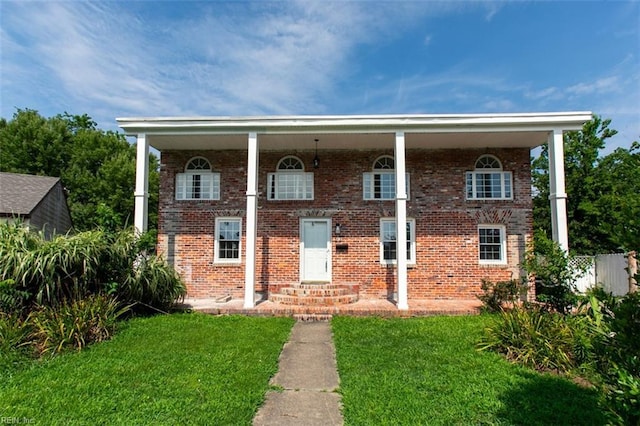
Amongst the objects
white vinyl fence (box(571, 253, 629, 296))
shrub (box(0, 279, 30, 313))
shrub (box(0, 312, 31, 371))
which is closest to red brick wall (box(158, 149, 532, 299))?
white vinyl fence (box(571, 253, 629, 296))

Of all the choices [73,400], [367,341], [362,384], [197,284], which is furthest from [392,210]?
[73,400]

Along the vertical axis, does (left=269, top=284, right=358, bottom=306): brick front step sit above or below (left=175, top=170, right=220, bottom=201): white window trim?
below

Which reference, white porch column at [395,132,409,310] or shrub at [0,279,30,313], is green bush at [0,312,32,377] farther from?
white porch column at [395,132,409,310]

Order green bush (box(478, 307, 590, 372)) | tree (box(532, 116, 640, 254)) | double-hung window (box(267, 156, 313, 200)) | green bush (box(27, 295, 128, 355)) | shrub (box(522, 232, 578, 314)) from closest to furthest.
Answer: green bush (box(478, 307, 590, 372)), green bush (box(27, 295, 128, 355)), shrub (box(522, 232, 578, 314)), double-hung window (box(267, 156, 313, 200)), tree (box(532, 116, 640, 254))

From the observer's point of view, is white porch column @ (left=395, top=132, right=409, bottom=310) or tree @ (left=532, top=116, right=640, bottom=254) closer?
white porch column @ (left=395, top=132, right=409, bottom=310)

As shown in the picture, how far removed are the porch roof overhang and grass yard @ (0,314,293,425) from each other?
5.07m

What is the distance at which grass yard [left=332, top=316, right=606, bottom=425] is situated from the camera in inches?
141

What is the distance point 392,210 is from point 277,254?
375 centimetres

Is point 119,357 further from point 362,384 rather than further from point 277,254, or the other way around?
point 277,254

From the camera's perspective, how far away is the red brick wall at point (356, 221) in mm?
10625

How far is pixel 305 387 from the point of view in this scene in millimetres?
4387

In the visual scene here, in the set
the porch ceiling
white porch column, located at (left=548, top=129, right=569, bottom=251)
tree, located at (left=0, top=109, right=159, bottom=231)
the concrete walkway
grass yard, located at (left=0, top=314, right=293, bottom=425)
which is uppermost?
tree, located at (left=0, top=109, right=159, bottom=231)

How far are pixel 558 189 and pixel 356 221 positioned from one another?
5215 mm

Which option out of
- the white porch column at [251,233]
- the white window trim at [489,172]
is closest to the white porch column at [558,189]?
the white window trim at [489,172]
